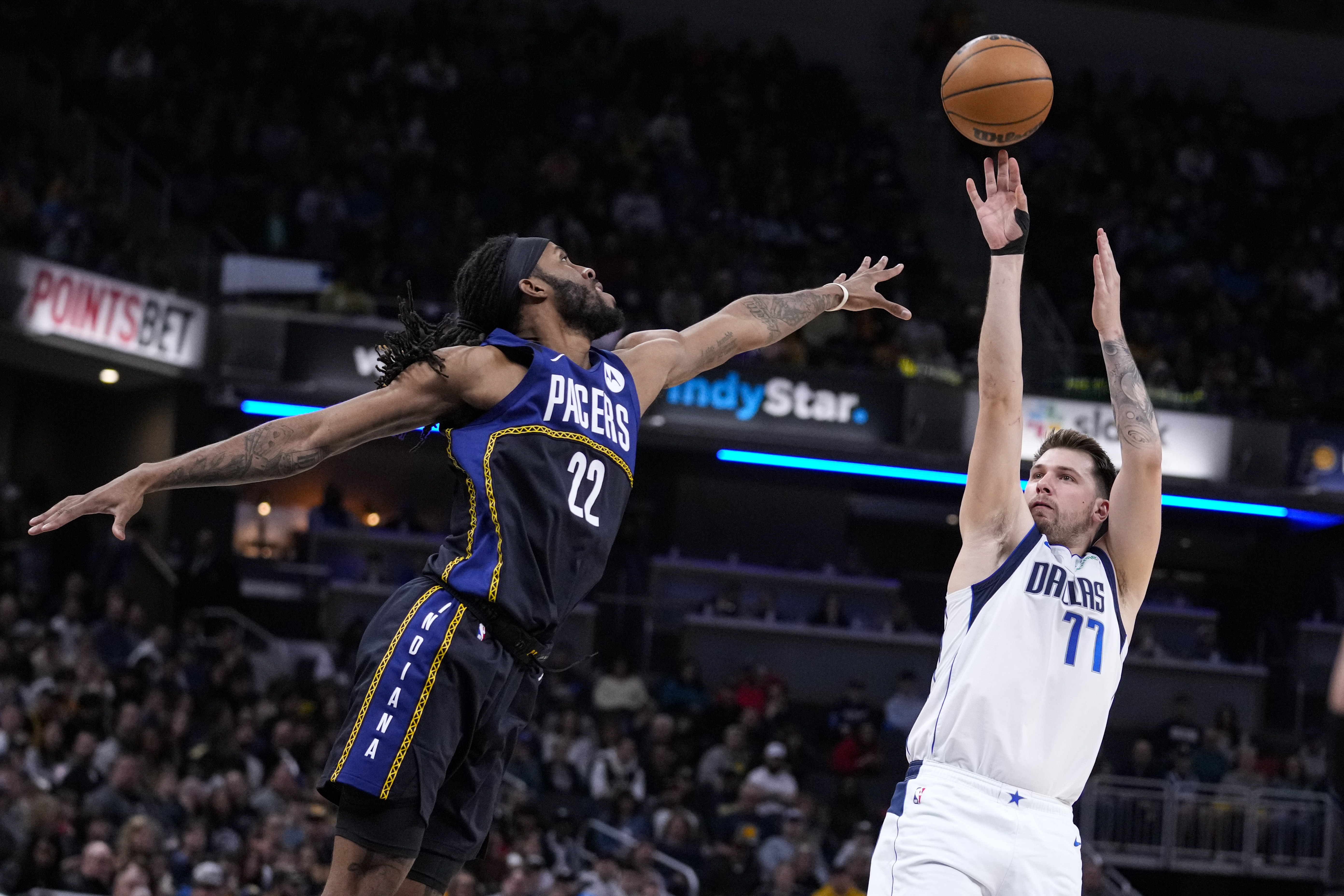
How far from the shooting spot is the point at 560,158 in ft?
63.6

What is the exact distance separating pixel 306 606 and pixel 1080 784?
47.1ft

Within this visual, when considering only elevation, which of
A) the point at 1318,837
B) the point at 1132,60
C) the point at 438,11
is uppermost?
the point at 1132,60

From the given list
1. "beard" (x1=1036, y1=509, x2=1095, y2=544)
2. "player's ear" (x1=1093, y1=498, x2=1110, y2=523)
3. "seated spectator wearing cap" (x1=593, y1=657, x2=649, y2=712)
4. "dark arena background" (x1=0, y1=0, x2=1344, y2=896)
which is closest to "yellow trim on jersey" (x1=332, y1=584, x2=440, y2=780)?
"beard" (x1=1036, y1=509, x2=1095, y2=544)

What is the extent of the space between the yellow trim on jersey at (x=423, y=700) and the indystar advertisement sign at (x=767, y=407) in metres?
13.7

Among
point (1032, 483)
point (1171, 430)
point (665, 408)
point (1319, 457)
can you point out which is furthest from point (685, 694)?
point (1032, 483)

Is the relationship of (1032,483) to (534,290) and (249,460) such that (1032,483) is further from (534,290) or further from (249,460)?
(249,460)

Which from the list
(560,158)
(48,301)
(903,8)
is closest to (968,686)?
(48,301)

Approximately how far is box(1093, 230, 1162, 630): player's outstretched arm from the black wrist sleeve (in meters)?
0.21

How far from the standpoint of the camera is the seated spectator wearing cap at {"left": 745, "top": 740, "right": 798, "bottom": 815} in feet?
47.6

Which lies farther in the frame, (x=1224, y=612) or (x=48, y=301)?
(x=1224, y=612)

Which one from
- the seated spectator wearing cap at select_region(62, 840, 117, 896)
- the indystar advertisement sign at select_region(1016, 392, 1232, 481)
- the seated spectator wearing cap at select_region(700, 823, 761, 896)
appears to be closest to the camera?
the seated spectator wearing cap at select_region(62, 840, 117, 896)

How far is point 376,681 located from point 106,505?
2.47ft

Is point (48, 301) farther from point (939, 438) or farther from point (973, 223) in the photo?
point (973, 223)

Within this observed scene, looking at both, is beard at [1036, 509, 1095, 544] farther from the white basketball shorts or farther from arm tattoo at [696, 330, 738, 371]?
arm tattoo at [696, 330, 738, 371]
